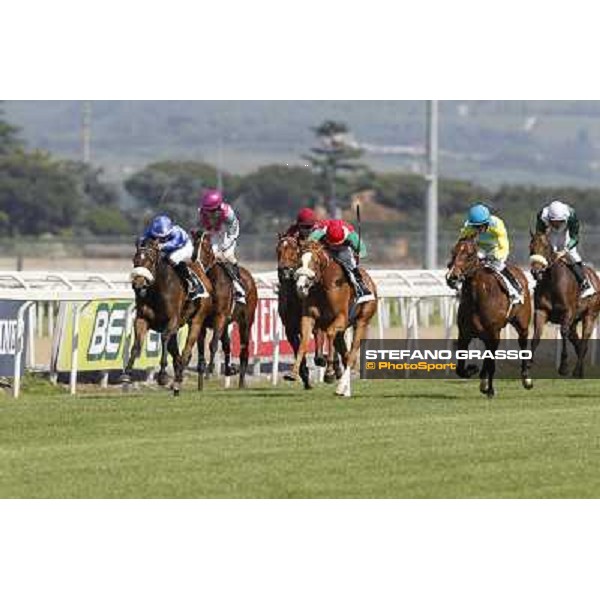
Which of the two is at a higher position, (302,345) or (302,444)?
(302,345)

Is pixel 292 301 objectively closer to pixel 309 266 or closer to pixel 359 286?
pixel 359 286

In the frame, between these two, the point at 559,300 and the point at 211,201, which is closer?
the point at 211,201

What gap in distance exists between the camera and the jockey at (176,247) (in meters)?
20.0

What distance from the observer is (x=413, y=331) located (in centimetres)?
2466

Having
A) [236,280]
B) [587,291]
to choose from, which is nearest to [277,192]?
[587,291]

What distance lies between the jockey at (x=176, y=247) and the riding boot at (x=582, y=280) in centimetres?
394

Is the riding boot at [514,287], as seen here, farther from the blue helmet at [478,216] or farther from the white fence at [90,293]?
the white fence at [90,293]

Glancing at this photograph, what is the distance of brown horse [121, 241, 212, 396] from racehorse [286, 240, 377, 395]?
1061 millimetres

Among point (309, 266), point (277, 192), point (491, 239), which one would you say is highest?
point (277, 192)

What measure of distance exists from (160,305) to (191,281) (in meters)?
0.47

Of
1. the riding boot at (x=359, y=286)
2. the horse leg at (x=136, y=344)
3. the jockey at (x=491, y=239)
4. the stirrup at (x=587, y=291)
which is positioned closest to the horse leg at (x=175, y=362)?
the horse leg at (x=136, y=344)

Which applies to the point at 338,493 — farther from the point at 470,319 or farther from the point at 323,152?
the point at 323,152

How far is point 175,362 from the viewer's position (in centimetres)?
2045

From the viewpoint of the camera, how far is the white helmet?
21766mm
